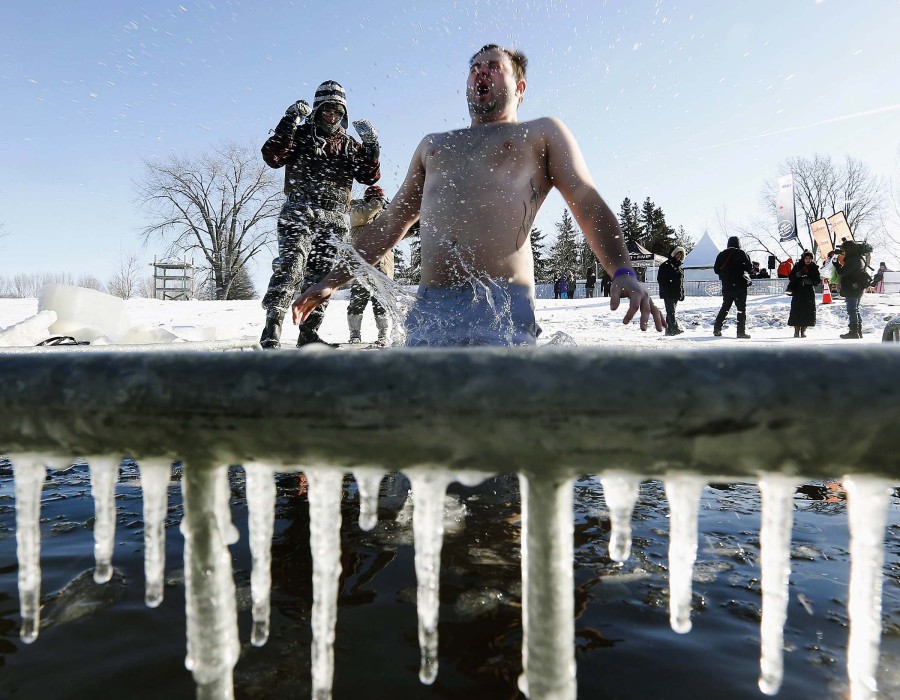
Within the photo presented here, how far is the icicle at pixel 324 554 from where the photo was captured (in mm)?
693

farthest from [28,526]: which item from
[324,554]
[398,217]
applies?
[398,217]

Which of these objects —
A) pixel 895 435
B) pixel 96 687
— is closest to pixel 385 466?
pixel 895 435

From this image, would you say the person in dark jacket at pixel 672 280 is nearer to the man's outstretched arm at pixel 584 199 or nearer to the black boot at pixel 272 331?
the black boot at pixel 272 331

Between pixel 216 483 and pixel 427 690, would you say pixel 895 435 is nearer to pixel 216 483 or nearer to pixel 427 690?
pixel 216 483

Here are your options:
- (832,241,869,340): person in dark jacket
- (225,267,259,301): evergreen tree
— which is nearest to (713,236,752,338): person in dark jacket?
(832,241,869,340): person in dark jacket

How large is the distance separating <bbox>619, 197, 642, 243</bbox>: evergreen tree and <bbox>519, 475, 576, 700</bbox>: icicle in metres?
57.0

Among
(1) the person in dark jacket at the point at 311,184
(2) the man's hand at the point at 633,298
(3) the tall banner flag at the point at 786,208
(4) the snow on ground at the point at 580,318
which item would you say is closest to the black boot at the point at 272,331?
(1) the person in dark jacket at the point at 311,184

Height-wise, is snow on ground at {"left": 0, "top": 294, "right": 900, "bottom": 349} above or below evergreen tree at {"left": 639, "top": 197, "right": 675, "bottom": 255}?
below

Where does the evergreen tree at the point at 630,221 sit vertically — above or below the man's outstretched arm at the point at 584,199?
above

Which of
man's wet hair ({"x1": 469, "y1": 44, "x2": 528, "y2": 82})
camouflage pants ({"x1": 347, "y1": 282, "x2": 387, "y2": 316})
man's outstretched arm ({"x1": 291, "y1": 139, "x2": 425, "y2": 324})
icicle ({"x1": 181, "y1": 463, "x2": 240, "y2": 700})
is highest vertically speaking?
man's wet hair ({"x1": 469, "y1": 44, "x2": 528, "y2": 82})

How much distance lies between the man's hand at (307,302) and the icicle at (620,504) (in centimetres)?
197

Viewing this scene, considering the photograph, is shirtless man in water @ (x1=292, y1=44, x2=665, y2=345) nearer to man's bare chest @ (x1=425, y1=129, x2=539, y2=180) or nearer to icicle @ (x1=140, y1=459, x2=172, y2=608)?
man's bare chest @ (x1=425, y1=129, x2=539, y2=180)

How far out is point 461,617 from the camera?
5.03 feet

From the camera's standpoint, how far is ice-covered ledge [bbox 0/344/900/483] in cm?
52
